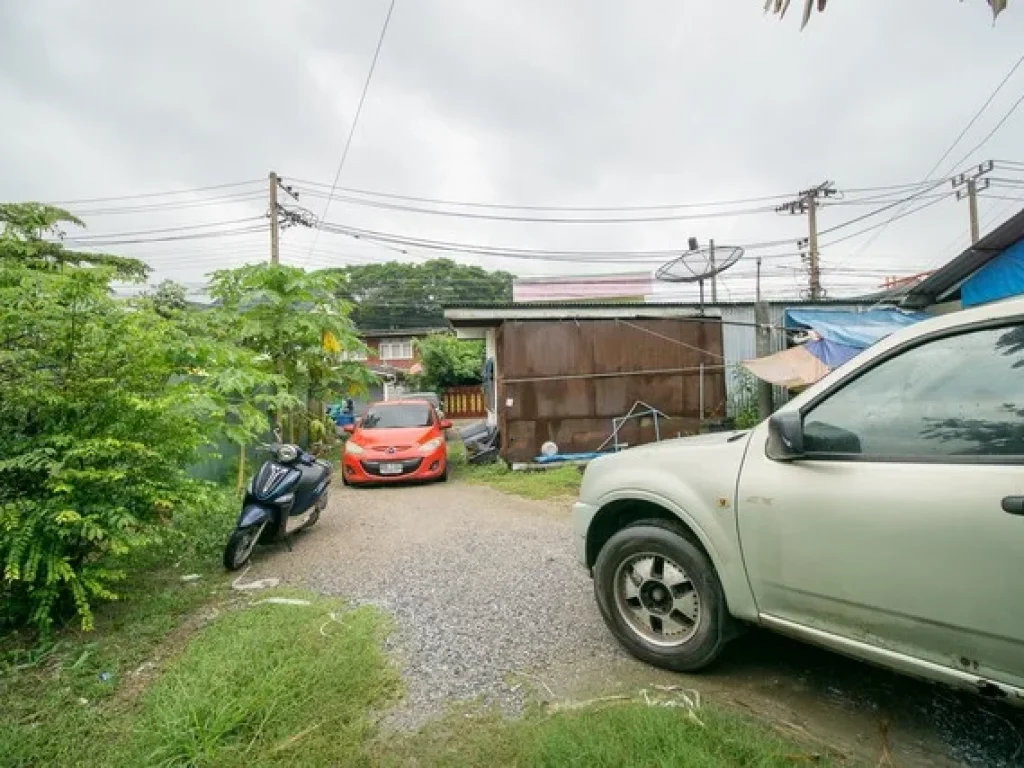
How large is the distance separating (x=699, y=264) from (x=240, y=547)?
29.5 ft

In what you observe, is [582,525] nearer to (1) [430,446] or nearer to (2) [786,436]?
(2) [786,436]

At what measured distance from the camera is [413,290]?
4628cm

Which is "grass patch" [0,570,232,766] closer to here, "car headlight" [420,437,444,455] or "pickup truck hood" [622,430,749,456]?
"pickup truck hood" [622,430,749,456]

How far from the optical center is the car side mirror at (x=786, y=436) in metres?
2.05

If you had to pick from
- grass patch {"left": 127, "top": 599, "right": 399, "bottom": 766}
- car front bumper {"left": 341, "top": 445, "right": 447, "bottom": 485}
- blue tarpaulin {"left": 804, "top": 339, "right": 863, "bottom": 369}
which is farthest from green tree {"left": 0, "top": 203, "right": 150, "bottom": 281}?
blue tarpaulin {"left": 804, "top": 339, "right": 863, "bottom": 369}

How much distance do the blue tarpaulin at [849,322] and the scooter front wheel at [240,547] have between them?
880 centimetres

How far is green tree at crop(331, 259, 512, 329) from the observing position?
45094mm

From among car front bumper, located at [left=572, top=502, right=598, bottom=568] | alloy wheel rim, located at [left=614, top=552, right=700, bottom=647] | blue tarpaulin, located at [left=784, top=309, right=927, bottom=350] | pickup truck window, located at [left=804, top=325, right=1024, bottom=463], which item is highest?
blue tarpaulin, located at [left=784, top=309, right=927, bottom=350]

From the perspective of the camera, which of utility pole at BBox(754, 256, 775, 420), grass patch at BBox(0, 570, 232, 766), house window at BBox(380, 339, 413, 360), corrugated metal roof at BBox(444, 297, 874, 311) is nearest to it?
grass patch at BBox(0, 570, 232, 766)

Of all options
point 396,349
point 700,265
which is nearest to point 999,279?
point 700,265

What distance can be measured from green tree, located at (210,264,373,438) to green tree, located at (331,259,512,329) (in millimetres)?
34926

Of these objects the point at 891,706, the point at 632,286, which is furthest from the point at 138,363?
the point at 632,286

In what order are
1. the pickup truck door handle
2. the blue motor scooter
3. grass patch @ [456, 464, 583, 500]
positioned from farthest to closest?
1. grass patch @ [456, 464, 583, 500]
2. the blue motor scooter
3. the pickup truck door handle

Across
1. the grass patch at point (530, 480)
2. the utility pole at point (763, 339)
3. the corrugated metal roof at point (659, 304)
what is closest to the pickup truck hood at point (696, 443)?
the grass patch at point (530, 480)
